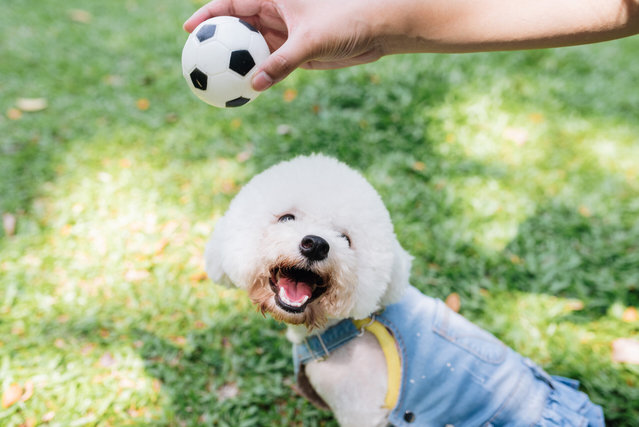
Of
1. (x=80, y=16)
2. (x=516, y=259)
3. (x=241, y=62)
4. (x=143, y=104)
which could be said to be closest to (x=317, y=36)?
(x=241, y=62)

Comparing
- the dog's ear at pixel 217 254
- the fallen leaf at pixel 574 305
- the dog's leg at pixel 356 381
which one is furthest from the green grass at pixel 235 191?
the dog's ear at pixel 217 254

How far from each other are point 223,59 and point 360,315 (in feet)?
3.49

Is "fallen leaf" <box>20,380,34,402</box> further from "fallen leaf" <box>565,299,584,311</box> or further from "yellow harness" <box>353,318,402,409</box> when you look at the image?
"fallen leaf" <box>565,299,584,311</box>

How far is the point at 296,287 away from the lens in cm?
150

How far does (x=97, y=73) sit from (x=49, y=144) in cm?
116

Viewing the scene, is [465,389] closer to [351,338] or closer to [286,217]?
[351,338]

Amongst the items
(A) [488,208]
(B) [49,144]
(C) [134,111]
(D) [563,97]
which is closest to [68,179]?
(B) [49,144]

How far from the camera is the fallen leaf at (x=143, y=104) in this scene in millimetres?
3838

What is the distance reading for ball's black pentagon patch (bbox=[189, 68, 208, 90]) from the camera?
164cm

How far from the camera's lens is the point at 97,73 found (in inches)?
168

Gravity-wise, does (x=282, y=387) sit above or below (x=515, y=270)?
below

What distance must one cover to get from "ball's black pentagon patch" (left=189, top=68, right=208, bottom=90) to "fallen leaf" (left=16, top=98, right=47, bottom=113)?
2.94 metres

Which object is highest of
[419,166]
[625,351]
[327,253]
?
[419,166]

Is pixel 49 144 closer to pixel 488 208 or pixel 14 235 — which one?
pixel 14 235
